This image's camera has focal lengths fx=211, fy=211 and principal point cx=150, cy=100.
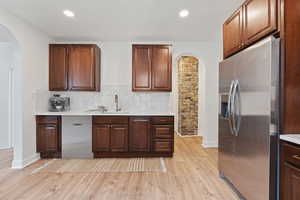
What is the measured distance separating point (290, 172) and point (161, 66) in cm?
306

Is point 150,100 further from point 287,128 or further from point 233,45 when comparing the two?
point 287,128

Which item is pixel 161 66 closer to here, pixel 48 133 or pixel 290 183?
pixel 48 133

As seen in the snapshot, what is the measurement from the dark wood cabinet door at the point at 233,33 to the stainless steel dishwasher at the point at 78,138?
2736 millimetres

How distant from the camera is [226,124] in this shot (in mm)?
2693

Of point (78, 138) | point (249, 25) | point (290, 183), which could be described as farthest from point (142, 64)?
point (290, 183)

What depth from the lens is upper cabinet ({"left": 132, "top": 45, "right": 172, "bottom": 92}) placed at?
429cm

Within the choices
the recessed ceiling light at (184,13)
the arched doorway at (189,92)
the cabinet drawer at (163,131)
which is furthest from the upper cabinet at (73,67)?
the arched doorway at (189,92)

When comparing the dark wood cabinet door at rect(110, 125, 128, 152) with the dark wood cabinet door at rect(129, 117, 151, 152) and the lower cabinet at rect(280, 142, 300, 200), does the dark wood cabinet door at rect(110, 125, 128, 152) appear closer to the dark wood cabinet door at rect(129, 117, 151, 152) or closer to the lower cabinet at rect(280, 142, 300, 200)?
the dark wood cabinet door at rect(129, 117, 151, 152)

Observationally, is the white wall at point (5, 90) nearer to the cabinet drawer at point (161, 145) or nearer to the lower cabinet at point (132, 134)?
the lower cabinet at point (132, 134)

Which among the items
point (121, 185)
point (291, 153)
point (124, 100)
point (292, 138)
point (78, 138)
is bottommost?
point (121, 185)

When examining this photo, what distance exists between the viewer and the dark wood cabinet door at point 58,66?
4.29m

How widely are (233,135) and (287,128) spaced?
758 mm

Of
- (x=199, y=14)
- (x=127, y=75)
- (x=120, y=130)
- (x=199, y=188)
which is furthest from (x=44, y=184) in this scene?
(x=199, y=14)

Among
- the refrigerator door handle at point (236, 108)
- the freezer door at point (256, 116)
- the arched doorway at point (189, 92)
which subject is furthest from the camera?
the arched doorway at point (189, 92)
